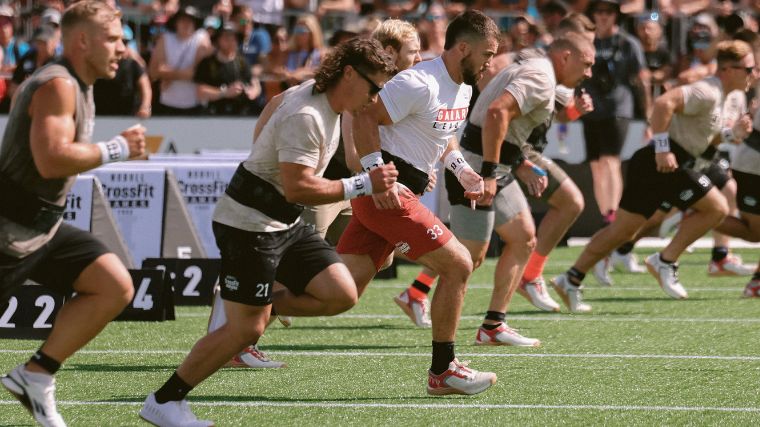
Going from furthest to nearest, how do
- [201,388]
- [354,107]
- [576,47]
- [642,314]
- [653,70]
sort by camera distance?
[653,70] → [642,314] → [576,47] → [201,388] → [354,107]

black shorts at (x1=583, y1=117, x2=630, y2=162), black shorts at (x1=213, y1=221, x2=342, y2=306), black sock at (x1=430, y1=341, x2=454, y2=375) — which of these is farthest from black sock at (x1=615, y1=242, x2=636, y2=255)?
black shorts at (x1=213, y1=221, x2=342, y2=306)

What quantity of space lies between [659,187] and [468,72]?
4.00 m

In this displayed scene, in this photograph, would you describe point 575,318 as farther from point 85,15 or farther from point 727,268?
point 85,15

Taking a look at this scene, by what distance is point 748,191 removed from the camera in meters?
12.4

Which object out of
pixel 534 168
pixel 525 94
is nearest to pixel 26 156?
pixel 525 94

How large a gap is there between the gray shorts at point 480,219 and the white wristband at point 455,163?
33.1 inches

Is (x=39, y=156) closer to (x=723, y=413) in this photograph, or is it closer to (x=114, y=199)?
(x=723, y=413)

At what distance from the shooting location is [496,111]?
8734mm

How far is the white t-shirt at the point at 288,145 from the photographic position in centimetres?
626

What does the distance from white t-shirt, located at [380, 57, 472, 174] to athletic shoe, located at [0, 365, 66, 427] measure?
7.91ft

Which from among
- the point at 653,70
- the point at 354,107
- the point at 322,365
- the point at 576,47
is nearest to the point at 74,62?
the point at 354,107

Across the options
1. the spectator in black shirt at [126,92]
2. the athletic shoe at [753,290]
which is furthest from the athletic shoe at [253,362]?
the spectator in black shirt at [126,92]

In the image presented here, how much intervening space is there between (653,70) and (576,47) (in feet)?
31.5

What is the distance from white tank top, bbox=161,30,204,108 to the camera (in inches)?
687
